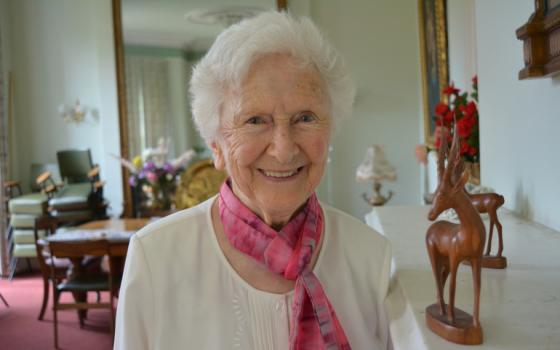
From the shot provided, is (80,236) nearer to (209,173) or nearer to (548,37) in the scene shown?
(209,173)

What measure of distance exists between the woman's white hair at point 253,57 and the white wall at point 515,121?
734 mm

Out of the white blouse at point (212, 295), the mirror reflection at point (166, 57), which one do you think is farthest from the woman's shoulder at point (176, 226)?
the mirror reflection at point (166, 57)

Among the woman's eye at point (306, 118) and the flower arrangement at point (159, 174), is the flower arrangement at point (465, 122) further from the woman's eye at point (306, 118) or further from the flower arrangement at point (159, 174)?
the flower arrangement at point (159, 174)

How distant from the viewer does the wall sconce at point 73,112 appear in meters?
6.91

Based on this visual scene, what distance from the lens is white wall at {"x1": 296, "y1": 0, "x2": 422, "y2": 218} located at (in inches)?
217

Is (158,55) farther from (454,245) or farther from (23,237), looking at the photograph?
(454,245)

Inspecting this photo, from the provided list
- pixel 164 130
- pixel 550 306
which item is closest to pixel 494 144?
pixel 550 306

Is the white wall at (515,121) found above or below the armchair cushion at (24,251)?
above

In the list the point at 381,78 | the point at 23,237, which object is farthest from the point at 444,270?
the point at 23,237

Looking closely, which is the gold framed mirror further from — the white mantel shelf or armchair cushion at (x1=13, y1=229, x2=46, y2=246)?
the white mantel shelf

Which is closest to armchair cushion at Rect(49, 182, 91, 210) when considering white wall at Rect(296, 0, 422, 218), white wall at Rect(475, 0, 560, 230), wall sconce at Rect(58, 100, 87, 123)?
wall sconce at Rect(58, 100, 87, 123)

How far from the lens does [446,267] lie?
902mm

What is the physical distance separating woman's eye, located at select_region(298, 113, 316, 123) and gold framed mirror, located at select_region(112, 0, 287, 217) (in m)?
4.81

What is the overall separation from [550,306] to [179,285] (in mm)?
764
